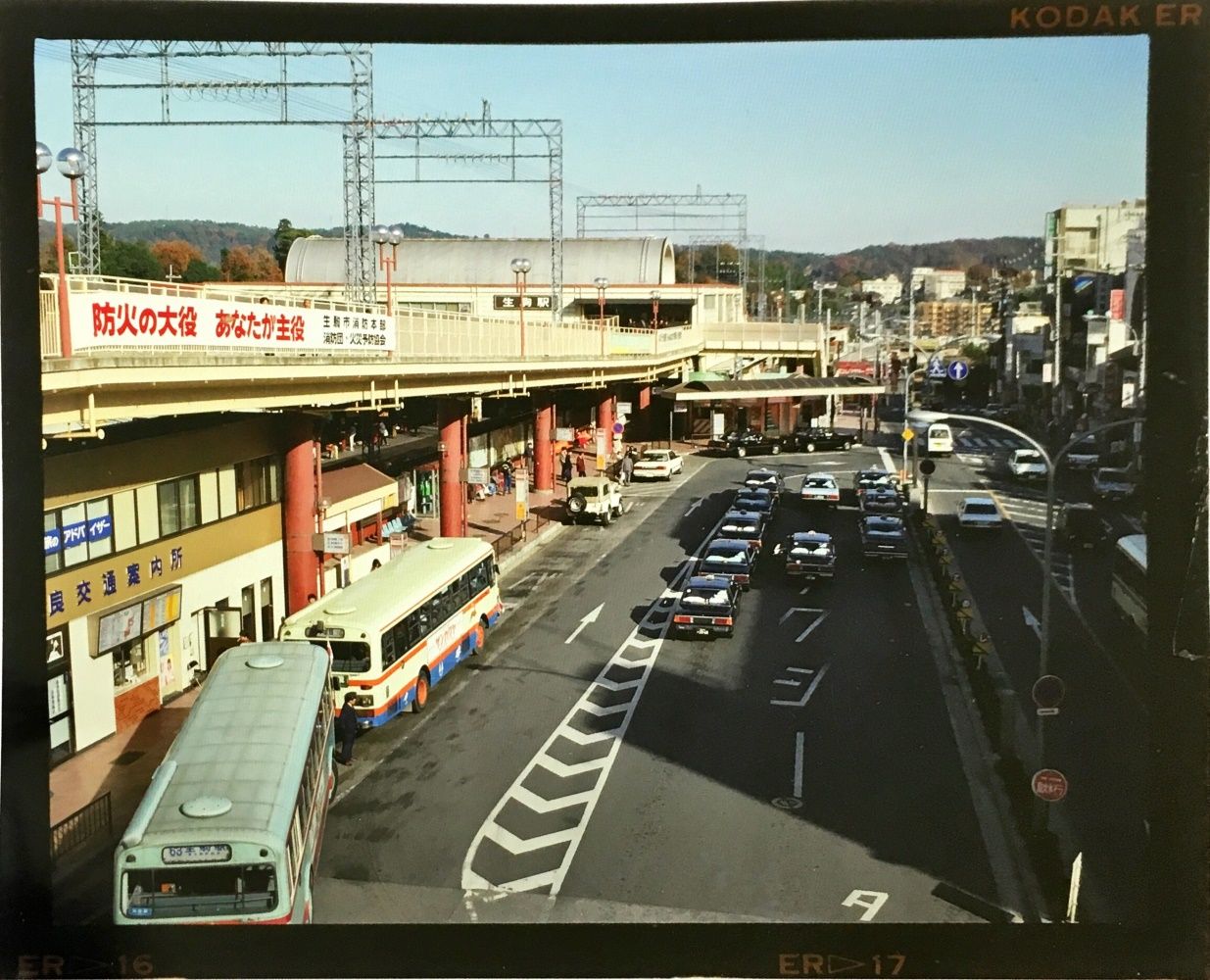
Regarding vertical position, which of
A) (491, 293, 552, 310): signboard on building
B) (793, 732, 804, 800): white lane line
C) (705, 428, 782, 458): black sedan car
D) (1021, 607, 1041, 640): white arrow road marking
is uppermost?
(491, 293, 552, 310): signboard on building

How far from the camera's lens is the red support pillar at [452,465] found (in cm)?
2245

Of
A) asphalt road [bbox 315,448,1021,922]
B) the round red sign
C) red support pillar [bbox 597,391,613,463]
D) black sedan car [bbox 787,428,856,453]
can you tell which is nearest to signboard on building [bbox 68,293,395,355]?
asphalt road [bbox 315,448,1021,922]

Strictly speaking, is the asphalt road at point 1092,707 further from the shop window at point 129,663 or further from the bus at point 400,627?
the shop window at point 129,663

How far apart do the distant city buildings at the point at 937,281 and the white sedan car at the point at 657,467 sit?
31.3ft

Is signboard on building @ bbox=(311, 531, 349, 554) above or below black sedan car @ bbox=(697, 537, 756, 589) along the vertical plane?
below

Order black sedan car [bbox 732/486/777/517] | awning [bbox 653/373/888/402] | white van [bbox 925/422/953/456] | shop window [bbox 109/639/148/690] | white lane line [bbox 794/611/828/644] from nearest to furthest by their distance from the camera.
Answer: shop window [bbox 109/639/148/690] → white lane line [bbox 794/611/828/644] → white van [bbox 925/422/953/456] → black sedan car [bbox 732/486/777/517] → awning [bbox 653/373/888/402]

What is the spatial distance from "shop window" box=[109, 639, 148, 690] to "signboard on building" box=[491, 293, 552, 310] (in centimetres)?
1731

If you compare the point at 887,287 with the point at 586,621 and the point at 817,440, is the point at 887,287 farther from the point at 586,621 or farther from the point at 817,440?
Result: the point at 817,440

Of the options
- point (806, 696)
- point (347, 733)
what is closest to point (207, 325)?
point (347, 733)

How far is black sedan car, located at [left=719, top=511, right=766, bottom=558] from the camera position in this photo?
12.7m

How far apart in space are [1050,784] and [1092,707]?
2.25ft

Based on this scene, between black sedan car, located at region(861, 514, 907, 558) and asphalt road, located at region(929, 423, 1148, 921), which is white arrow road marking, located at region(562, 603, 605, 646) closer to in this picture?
black sedan car, located at region(861, 514, 907, 558)

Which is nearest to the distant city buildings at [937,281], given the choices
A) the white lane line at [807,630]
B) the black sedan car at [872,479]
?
the black sedan car at [872,479]

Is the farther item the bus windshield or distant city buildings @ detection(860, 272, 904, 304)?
distant city buildings @ detection(860, 272, 904, 304)
